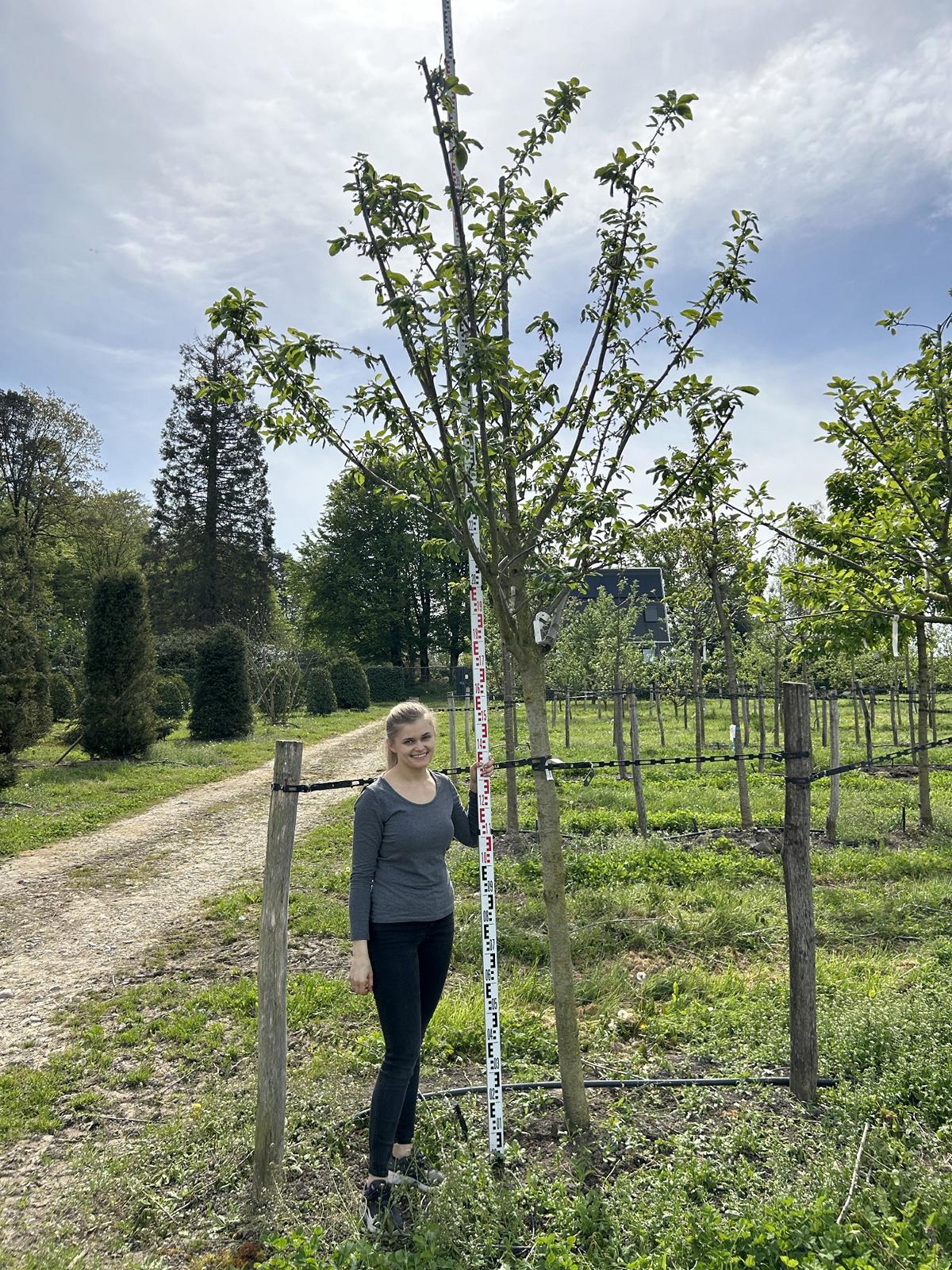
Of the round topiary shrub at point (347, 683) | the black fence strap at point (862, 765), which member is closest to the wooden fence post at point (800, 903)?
the black fence strap at point (862, 765)

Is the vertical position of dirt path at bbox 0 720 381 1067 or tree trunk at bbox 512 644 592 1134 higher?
tree trunk at bbox 512 644 592 1134

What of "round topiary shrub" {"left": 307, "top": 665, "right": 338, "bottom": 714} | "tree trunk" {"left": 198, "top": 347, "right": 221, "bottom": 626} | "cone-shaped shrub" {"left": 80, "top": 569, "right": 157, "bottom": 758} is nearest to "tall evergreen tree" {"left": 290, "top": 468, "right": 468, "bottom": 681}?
"tree trunk" {"left": 198, "top": 347, "right": 221, "bottom": 626}

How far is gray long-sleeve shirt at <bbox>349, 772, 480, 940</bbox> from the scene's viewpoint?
3.00 m

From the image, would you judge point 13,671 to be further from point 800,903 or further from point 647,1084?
point 800,903

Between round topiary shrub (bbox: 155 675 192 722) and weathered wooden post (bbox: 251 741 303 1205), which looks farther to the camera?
round topiary shrub (bbox: 155 675 192 722)

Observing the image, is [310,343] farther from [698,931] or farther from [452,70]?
[698,931]

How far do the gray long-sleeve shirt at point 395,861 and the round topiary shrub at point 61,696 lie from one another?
2439 centimetres

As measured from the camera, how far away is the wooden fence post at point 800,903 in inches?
140

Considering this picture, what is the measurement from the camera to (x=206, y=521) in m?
36.9

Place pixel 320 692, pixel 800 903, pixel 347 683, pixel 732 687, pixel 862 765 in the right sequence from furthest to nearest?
pixel 347 683 → pixel 320 692 → pixel 732 687 → pixel 862 765 → pixel 800 903

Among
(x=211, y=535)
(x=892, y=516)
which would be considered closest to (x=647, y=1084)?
(x=892, y=516)

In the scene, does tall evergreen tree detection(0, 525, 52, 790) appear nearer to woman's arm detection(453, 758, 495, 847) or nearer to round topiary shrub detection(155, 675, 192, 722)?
woman's arm detection(453, 758, 495, 847)

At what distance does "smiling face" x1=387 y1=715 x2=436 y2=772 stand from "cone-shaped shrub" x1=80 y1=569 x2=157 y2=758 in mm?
15275

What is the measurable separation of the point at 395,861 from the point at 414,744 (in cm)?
45
